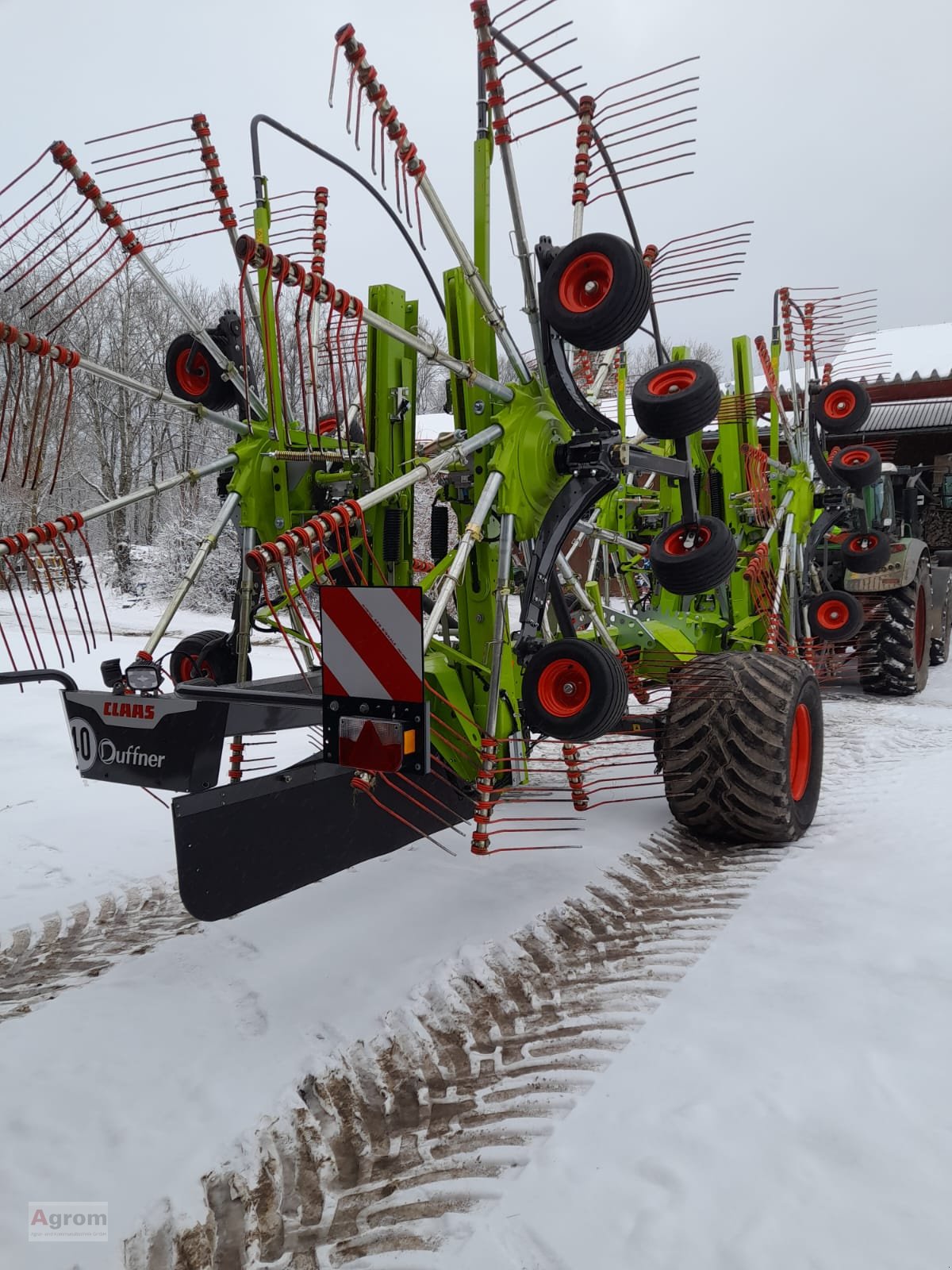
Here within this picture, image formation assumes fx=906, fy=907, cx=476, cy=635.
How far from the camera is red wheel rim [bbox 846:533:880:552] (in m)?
8.06

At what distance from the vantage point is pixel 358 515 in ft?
8.95

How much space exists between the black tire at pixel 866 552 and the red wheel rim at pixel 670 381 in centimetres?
506

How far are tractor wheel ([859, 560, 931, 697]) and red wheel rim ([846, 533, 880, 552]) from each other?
0.89 meters

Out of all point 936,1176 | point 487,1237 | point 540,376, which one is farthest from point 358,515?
point 936,1176

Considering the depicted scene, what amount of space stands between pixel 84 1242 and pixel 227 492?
325cm

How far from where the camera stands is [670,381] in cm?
370

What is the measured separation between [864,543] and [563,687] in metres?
5.98

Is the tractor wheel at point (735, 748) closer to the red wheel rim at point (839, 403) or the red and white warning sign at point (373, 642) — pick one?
the red and white warning sign at point (373, 642)

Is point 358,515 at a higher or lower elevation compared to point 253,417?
lower

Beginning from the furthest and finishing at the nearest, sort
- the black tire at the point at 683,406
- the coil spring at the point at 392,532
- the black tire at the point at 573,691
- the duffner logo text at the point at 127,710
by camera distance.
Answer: the coil spring at the point at 392,532
the black tire at the point at 683,406
the black tire at the point at 573,691
the duffner logo text at the point at 127,710

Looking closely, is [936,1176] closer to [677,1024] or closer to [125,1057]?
[677,1024]

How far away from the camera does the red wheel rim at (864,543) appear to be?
8062 millimetres

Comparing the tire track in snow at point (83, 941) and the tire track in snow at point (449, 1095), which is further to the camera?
the tire track in snow at point (83, 941)

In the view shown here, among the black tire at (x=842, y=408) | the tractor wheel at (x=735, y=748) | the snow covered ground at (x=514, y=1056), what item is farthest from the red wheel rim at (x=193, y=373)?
the black tire at (x=842, y=408)
